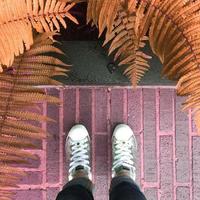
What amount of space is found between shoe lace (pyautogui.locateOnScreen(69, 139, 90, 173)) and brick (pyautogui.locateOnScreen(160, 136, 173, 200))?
14.7 inches

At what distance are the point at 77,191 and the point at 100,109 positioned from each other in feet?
1.64

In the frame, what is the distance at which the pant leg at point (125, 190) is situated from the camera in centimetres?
175

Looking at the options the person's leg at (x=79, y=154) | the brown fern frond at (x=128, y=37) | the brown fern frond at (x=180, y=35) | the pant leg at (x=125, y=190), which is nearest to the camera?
the brown fern frond at (x=180, y=35)

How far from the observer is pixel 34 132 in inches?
72.4

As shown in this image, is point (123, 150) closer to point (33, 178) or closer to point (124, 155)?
point (124, 155)

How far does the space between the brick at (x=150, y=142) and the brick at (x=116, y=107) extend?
121 millimetres

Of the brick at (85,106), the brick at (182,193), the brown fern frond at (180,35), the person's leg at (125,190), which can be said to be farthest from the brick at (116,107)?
the brown fern frond at (180,35)

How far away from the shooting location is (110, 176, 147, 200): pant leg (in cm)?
175

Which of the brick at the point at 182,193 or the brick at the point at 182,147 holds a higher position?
the brick at the point at 182,147

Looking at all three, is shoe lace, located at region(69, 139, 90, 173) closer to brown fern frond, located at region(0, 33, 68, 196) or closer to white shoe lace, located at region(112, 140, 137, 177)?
white shoe lace, located at region(112, 140, 137, 177)

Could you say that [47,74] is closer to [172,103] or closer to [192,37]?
[192,37]

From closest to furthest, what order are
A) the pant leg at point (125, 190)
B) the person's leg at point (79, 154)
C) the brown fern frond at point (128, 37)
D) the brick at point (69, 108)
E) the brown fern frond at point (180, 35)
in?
the brown fern frond at point (180, 35) → the brown fern frond at point (128, 37) → the pant leg at point (125, 190) → the person's leg at point (79, 154) → the brick at point (69, 108)

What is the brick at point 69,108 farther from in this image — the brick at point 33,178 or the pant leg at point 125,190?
the pant leg at point 125,190

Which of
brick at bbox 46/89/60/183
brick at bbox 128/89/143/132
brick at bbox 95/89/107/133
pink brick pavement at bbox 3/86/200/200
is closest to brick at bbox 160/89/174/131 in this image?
pink brick pavement at bbox 3/86/200/200
